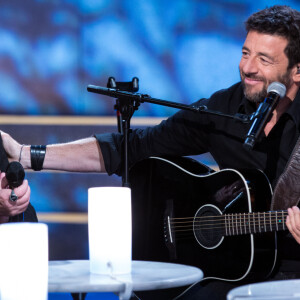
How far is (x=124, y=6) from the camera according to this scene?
3234 mm

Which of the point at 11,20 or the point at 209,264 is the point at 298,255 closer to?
the point at 209,264

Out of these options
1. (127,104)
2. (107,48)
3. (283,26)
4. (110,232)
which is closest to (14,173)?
(110,232)

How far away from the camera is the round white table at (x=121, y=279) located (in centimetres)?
123

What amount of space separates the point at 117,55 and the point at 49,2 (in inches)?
19.9

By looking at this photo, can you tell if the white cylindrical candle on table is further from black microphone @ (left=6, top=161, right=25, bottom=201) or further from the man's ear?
the man's ear

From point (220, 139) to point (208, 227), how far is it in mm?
455

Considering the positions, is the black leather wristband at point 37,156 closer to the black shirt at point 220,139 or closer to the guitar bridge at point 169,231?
the black shirt at point 220,139

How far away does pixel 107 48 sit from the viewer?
3238 mm

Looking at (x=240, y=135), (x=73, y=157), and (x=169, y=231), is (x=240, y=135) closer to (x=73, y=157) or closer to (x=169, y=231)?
(x=169, y=231)

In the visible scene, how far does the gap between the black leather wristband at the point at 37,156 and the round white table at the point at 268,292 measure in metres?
1.54

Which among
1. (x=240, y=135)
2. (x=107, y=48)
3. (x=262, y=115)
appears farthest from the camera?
(x=107, y=48)

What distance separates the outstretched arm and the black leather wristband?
0.05ft

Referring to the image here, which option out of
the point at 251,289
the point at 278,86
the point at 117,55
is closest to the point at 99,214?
the point at 251,289

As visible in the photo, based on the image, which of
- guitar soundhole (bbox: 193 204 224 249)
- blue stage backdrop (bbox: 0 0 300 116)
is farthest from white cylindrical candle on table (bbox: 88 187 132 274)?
blue stage backdrop (bbox: 0 0 300 116)
